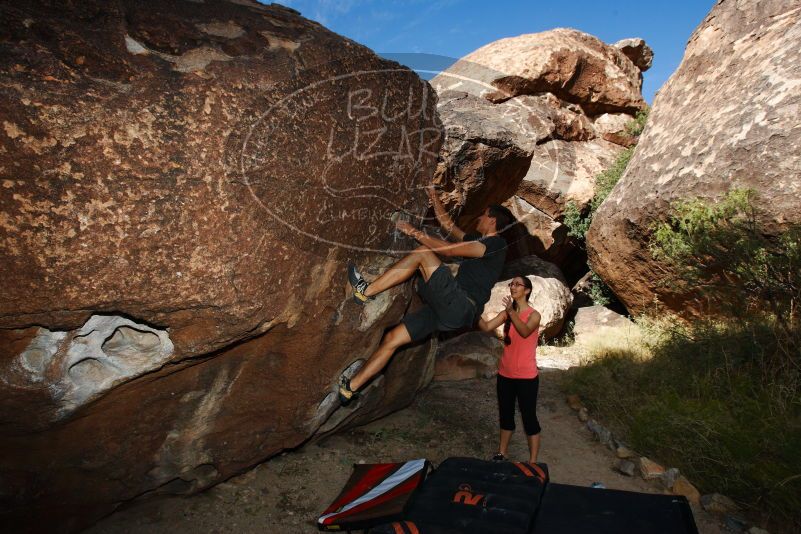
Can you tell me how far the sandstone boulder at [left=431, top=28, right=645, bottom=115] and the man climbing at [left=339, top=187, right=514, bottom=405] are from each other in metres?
7.04

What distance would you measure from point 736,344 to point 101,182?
6148 millimetres

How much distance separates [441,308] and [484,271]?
48 cm

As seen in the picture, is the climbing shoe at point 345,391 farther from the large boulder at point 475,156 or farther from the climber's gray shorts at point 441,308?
the large boulder at point 475,156

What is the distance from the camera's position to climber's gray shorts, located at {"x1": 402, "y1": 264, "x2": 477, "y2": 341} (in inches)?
155

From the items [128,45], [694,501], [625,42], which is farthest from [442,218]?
[625,42]

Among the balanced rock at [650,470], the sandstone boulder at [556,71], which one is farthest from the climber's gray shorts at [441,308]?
the sandstone boulder at [556,71]

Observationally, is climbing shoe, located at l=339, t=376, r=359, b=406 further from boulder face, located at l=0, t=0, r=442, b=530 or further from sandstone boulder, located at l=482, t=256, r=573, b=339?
sandstone boulder, located at l=482, t=256, r=573, b=339

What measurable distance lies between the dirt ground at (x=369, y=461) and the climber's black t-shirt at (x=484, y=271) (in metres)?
1.54

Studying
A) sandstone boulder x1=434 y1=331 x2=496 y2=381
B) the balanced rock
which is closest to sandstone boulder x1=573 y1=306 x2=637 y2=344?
sandstone boulder x1=434 y1=331 x2=496 y2=381

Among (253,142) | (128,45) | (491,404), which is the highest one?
(128,45)

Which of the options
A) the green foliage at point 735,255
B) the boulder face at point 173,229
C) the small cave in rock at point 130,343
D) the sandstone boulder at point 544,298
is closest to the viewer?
the boulder face at point 173,229

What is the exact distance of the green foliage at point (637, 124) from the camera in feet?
40.4

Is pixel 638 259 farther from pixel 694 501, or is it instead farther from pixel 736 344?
pixel 694 501

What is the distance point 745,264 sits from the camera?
5637 mm
